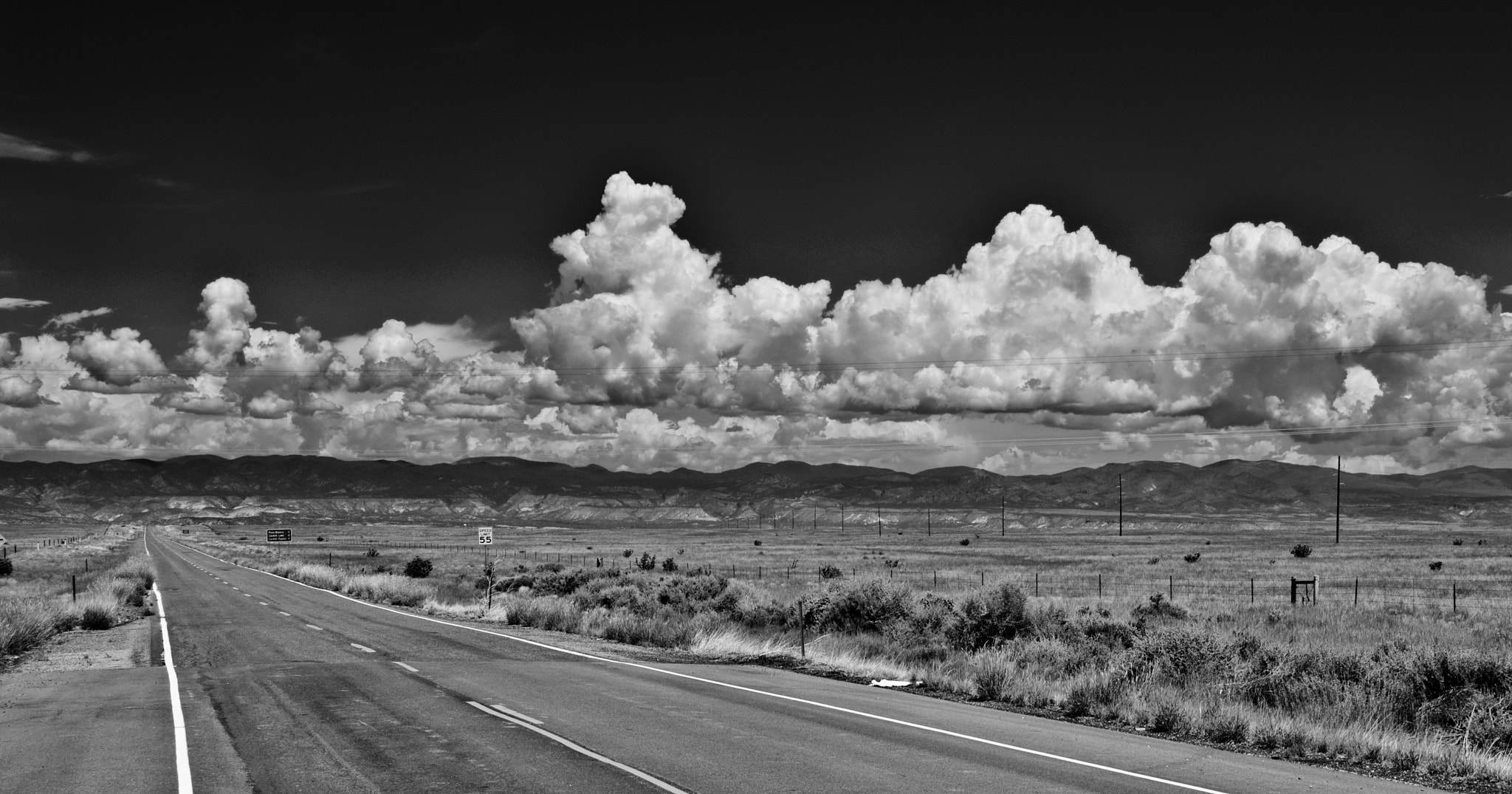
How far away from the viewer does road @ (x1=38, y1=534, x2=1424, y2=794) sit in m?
10.5

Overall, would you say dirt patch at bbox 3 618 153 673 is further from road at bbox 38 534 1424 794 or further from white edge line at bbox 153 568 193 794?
road at bbox 38 534 1424 794

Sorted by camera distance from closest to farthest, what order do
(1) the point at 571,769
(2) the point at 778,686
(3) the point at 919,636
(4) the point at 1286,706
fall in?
(1) the point at 571,769 → (4) the point at 1286,706 → (2) the point at 778,686 → (3) the point at 919,636

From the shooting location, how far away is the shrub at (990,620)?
22984mm

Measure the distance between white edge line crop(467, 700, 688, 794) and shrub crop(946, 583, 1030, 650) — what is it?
1169cm

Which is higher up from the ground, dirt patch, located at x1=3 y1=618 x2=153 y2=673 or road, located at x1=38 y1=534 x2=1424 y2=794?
road, located at x1=38 y1=534 x2=1424 y2=794

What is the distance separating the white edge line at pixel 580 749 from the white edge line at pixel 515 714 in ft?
0.23

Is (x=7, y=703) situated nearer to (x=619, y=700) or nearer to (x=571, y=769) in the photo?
(x=619, y=700)

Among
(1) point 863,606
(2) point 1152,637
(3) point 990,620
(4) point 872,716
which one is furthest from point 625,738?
(1) point 863,606

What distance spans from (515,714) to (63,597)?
117 ft

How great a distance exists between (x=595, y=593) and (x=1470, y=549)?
297 feet

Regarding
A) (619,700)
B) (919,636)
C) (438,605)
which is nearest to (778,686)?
(619,700)

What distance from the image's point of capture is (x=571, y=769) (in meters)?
10.8

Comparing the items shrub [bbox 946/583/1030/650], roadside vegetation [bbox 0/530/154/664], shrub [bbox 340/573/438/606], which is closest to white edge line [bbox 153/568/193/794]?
roadside vegetation [bbox 0/530/154/664]

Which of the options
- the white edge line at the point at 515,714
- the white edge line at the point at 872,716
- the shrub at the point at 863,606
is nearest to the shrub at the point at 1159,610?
the shrub at the point at 863,606
